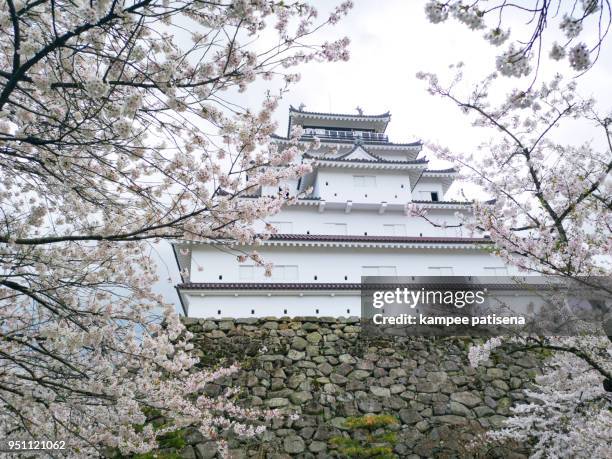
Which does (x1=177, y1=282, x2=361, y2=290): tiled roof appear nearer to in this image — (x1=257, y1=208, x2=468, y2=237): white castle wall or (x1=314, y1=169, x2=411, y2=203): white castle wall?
(x1=257, y1=208, x2=468, y2=237): white castle wall

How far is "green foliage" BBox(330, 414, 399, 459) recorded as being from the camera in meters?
7.89

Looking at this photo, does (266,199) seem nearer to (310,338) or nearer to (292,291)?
(310,338)

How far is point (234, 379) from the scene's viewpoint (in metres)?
9.34

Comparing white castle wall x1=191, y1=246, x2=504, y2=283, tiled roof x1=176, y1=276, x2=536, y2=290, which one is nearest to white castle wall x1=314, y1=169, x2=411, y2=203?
white castle wall x1=191, y1=246, x2=504, y2=283

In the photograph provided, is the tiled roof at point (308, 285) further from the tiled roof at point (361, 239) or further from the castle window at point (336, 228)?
the castle window at point (336, 228)

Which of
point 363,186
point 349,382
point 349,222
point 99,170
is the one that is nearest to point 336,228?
point 349,222

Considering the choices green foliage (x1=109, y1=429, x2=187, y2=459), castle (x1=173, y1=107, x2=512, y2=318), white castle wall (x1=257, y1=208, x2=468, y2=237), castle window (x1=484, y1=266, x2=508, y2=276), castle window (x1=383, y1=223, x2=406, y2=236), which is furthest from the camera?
castle window (x1=383, y1=223, x2=406, y2=236)

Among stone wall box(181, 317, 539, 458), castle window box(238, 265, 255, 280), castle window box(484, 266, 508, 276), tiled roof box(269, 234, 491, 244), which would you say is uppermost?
tiled roof box(269, 234, 491, 244)

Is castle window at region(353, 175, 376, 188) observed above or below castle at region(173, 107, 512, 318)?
above

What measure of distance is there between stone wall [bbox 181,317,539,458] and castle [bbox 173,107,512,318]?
5.94 ft

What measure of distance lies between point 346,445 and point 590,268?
5.74 metres

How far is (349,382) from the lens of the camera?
9586 millimetres

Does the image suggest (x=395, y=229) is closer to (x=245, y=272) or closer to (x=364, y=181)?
(x=364, y=181)

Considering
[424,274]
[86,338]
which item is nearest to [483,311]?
[424,274]
